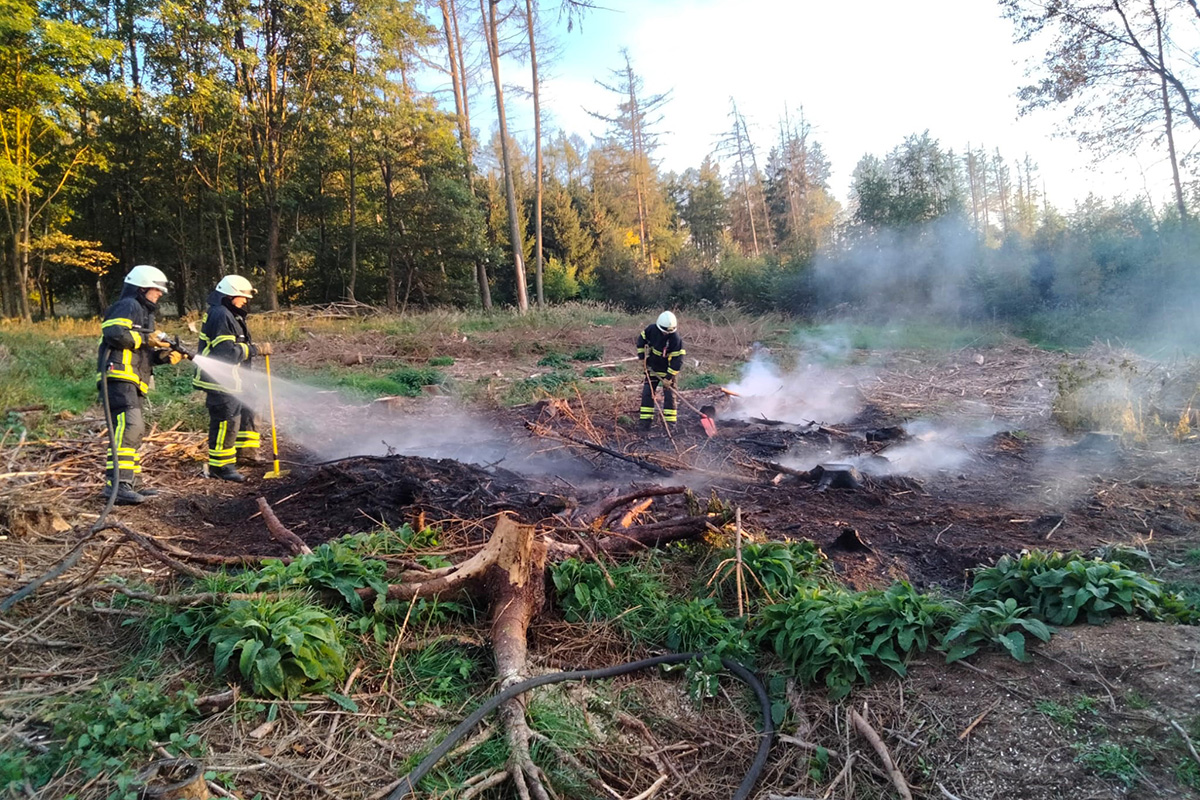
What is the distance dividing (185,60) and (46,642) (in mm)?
21429

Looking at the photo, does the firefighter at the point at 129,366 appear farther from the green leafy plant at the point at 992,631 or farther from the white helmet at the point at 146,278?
the green leafy plant at the point at 992,631

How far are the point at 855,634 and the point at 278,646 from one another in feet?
8.99

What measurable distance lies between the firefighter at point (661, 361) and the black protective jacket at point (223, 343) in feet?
17.5

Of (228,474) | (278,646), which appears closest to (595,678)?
(278,646)

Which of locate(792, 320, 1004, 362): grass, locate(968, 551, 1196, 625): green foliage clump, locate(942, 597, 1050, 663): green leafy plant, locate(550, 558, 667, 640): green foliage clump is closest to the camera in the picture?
A: locate(942, 597, 1050, 663): green leafy plant

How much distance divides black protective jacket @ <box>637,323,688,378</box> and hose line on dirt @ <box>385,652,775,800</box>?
6580mm

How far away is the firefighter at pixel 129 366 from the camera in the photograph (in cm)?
558

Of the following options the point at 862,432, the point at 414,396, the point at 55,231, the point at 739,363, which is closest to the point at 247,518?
the point at 414,396

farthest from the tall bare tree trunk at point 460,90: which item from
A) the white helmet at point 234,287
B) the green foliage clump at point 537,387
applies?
the white helmet at point 234,287

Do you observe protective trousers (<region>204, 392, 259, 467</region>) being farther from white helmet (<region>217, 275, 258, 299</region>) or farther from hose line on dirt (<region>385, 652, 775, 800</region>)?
hose line on dirt (<region>385, 652, 775, 800</region>)

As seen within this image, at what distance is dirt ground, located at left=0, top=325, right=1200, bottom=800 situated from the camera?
2.64 m

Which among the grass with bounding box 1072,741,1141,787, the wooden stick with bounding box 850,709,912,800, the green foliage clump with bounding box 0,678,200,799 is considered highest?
the green foliage clump with bounding box 0,678,200,799

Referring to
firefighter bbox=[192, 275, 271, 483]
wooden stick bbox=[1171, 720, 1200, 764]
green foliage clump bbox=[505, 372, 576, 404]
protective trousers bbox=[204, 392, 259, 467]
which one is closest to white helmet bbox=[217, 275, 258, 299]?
firefighter bbox=[192, 275, 271, 483]

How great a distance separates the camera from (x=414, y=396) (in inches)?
436
